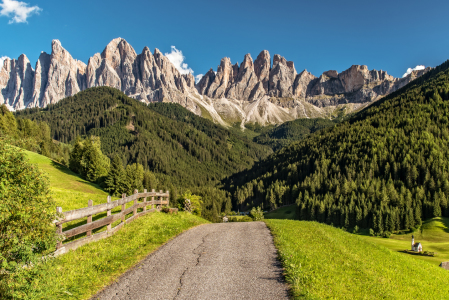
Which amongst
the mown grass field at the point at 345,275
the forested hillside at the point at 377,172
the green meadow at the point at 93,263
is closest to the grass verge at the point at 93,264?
the green meadow at the point at 93,263

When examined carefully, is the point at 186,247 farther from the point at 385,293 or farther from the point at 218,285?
the point at 385,293

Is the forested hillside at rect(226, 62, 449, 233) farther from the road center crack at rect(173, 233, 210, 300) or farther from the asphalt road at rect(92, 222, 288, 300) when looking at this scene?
the asphalt road at rect(92, 222, 288, 300)

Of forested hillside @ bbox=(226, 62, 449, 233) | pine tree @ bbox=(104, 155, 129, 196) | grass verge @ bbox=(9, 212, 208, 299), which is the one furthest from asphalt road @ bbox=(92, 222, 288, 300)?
forested hillside @ bbox=(226, 62, 449, 233)

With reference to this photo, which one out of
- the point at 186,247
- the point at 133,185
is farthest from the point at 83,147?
the point at 186,247

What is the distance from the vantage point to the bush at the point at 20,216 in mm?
6520

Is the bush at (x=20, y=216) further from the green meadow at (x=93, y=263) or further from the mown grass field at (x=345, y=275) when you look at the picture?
the mown grass field at (x=345, y=275)

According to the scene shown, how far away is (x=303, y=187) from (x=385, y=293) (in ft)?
469

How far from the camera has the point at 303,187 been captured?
5723 inches

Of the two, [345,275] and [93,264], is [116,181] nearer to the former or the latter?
[93,264]

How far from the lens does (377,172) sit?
135 m

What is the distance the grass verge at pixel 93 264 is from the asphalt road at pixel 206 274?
531 mm

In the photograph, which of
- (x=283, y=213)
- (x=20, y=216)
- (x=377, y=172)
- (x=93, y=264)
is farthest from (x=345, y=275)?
(x=377, y=172)

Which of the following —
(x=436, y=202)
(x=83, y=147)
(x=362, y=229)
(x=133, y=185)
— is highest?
(x=83, y=147)

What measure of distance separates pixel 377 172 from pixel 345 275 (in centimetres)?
14692
